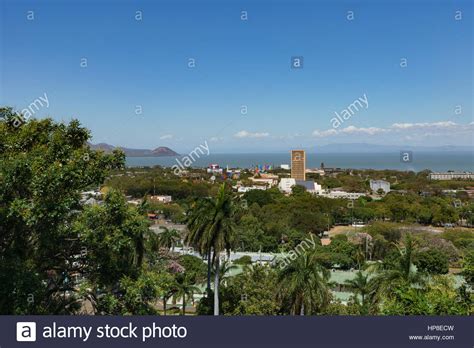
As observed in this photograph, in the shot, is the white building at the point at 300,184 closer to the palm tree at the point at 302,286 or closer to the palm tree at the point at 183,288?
the palm tree at the point at 183,288

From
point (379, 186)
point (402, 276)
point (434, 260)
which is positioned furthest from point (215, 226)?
point (379, 186)

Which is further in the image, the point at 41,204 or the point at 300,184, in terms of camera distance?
the point at 300,184

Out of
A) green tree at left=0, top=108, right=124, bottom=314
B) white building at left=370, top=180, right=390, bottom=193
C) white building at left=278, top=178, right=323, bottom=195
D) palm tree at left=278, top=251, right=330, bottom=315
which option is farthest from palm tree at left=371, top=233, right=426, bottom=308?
white building at left=370, top=180, right=390, bottom=193

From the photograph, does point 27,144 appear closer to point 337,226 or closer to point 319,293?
point 319,293

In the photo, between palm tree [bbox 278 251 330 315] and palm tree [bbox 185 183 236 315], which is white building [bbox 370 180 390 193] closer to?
palm tree [bbox 278 251 330 315]

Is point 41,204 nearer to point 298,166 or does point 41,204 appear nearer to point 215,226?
point 215,226
